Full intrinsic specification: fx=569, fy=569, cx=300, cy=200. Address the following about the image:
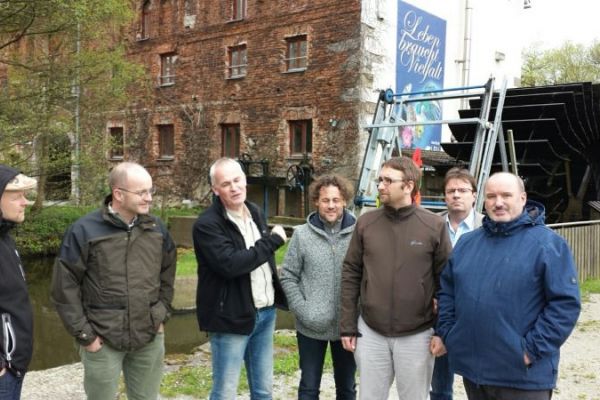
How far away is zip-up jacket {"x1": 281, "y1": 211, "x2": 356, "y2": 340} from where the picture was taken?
10.9ft

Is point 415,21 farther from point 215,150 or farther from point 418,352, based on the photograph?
point 418,352

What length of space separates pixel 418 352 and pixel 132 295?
1544 mm

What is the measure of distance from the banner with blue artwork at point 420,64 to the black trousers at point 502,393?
42.2 ft

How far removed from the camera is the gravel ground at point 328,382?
14.3 feet

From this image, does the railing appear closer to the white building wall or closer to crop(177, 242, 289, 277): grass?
crop(177, 242, 289, 277): grass

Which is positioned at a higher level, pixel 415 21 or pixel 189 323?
pixel 415 21

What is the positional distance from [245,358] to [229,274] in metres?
0.68

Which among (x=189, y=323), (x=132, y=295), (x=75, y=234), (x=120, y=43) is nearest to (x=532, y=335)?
(x=132, y=295)

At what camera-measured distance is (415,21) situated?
15875mm

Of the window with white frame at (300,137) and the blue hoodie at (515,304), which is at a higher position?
the window with white frame at (300,137)

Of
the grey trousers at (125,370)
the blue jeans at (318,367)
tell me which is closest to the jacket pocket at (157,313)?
the grey trousers at (125,370)

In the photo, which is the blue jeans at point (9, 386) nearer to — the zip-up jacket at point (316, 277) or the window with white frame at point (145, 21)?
the zip-up jacket at point (316, 277)

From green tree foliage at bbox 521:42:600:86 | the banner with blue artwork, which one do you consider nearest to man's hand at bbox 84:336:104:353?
the banner with blue artwork

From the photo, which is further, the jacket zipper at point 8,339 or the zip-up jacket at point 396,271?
the zip-up jacket at point 396,271
